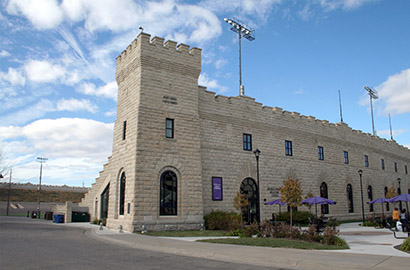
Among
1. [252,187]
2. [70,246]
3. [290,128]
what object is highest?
[290,128]

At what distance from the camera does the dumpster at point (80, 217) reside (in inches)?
1168

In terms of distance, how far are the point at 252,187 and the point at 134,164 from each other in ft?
33.7

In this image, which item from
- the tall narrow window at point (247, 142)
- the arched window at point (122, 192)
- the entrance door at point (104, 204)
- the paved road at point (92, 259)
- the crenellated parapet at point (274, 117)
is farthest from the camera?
the entrance door at point (104, 204)

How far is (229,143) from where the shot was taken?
84.0ft

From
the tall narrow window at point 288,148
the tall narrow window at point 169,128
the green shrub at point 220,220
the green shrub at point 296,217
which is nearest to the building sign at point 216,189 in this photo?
the green shrub at point 220,220

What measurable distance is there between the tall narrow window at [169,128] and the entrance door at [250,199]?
729 centimetres

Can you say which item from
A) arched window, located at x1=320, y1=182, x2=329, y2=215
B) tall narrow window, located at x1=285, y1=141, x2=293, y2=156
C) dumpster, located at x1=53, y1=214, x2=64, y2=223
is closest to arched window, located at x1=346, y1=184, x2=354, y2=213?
arched window, located at x1=320, y1=182, x2=329, y2=215

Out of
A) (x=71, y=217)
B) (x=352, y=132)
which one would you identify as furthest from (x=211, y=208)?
(x=352, y=132)

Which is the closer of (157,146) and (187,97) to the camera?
(157,146)

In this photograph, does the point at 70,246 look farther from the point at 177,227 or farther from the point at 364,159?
the point at 364,159

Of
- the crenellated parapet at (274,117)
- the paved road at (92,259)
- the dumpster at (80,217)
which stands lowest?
the paved road at (92,259)

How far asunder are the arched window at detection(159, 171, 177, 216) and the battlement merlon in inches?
285

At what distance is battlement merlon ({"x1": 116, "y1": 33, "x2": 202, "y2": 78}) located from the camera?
862 inches

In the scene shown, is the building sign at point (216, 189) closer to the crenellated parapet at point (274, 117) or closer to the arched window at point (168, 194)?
the arched window at point (168, 194)
